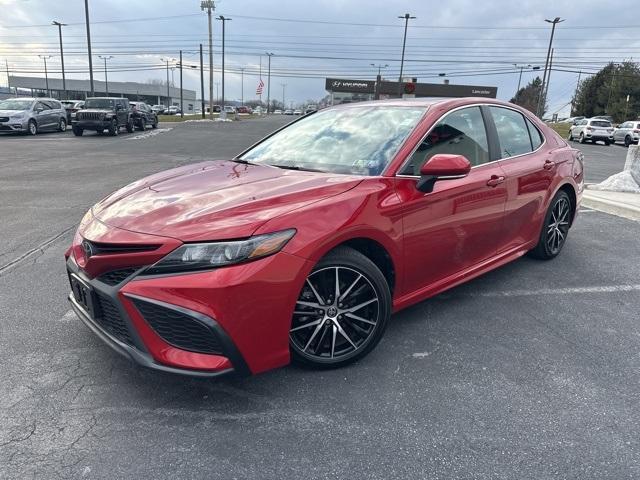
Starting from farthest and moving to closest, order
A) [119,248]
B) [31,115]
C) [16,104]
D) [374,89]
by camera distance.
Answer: [374,89] → [16,104] → [31,115] → [119,248]

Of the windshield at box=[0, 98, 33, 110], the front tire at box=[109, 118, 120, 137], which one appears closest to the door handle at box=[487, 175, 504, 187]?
the front tire at box=[109, 118, 120, 137]

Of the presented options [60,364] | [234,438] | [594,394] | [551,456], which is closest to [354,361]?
[234,438]

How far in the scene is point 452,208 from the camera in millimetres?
3336

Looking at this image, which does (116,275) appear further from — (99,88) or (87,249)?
(99,88)

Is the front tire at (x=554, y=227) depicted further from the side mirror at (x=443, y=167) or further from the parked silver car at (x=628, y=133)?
the parked silver car at (x=628, y=133)

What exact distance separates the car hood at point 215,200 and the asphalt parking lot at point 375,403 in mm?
921

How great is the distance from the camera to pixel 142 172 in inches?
446

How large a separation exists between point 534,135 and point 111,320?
402 cm

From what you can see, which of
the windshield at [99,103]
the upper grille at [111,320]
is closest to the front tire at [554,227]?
the upper grille at [111,320]

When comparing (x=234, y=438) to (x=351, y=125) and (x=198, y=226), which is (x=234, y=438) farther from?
(x=351, y=125)

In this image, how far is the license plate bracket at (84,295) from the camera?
2.56 meters

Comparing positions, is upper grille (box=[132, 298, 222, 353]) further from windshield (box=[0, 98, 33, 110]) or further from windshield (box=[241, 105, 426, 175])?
windshield (box=[0, 98, 33, 110])

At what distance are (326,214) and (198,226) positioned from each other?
0.68 meters

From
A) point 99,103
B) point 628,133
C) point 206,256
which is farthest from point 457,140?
point 628,133
